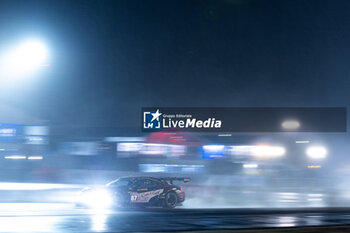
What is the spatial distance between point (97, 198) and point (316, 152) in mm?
28546

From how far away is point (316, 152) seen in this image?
37844 mm

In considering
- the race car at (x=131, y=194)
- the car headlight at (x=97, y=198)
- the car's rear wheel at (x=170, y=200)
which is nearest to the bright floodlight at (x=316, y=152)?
the car's rear wheel at (x=170, y=200)

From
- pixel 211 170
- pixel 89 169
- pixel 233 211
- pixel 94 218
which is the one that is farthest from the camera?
pixel 211 170

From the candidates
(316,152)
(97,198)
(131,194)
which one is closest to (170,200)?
(131,194)

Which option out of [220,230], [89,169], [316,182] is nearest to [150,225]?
[220,230]

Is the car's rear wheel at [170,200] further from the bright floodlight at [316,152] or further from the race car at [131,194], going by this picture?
the bright floodlight at [316,152]

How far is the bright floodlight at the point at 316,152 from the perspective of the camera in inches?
1460

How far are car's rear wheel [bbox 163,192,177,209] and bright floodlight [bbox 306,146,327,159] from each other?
25101mm

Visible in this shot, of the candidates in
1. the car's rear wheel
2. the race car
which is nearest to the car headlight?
the race car

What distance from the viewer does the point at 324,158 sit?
3838 cm

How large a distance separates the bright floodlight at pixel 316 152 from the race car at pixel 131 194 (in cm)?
2538

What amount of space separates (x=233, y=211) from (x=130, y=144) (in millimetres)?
19086

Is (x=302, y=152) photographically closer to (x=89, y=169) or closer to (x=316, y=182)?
(x=316, y=182)

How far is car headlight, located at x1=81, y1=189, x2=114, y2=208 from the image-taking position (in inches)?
548
